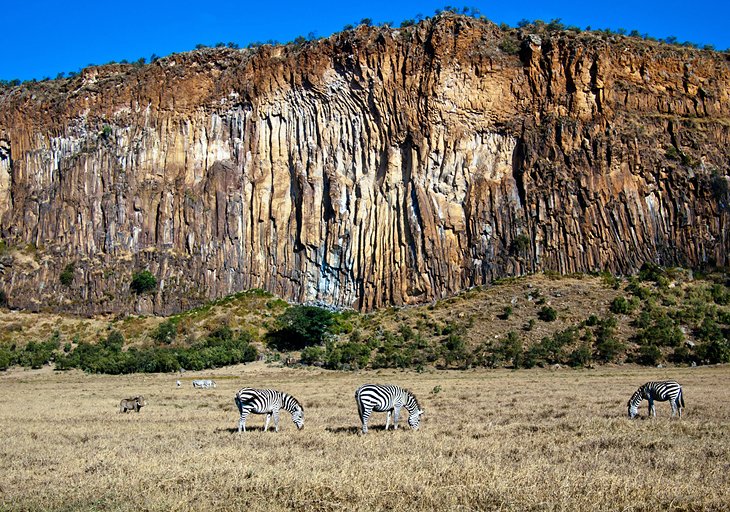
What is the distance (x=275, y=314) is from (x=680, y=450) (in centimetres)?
5019

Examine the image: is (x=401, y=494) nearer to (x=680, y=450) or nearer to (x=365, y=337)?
(x=680, y=450)

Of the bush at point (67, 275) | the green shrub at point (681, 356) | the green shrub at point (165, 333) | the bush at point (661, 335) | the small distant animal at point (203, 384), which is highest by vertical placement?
the bush at point (67, 275)

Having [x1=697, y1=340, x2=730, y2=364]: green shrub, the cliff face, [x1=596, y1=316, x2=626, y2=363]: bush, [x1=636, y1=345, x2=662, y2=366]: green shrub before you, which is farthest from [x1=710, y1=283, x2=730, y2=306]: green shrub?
[x1=636, y1=345, x2=662, y2=366]: green shrub

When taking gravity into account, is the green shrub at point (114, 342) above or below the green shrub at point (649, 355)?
above

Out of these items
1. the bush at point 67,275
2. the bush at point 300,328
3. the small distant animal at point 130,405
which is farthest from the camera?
the bush at point 67,275

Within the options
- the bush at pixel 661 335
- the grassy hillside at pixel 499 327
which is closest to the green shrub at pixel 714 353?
the grassy hillside at pixel 499 327

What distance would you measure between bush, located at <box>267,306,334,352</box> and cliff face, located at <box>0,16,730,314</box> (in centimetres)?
679

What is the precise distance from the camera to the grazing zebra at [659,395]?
1995 cm

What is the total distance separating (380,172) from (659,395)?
47.9m

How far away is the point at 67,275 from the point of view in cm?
6812

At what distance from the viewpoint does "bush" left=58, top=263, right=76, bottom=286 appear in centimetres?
6812

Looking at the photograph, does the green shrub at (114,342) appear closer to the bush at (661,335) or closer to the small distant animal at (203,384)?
the small distant animal at (203,384)

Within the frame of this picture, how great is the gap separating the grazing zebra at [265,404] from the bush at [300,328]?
36.4m

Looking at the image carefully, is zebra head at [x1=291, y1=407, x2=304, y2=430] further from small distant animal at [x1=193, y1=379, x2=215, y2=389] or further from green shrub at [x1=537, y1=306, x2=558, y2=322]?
green shrub at [x1=537, y1=306, x2=558, y2=322]
